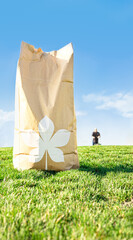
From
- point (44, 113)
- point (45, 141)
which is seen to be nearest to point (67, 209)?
point (45, 141)

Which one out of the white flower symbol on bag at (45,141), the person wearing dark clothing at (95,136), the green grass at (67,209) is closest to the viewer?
the green grass at (67,209)

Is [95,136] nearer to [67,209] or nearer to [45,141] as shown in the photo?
[45,141]

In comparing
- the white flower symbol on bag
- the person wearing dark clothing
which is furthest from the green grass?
the person wearing dark clothing

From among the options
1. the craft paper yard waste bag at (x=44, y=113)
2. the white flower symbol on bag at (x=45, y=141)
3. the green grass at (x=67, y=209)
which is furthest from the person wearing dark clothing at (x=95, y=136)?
the green grass at (x=67, y=209)

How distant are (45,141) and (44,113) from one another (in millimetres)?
318

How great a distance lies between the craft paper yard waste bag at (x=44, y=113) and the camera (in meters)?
2.27

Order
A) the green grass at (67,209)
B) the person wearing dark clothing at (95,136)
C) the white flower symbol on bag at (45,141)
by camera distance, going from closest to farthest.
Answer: the green grass at (67,209) < the white flower symbol on bag at (45,141) < the person wearing dark clothing at (95,136)

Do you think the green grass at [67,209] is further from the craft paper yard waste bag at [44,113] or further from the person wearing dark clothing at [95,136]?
the person wearing dark clothing at [95,136]

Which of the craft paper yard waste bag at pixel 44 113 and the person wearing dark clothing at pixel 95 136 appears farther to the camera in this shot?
the person wearing dark clothing at pixel 95 136

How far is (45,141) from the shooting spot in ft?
7.48

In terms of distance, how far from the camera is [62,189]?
1.63 m

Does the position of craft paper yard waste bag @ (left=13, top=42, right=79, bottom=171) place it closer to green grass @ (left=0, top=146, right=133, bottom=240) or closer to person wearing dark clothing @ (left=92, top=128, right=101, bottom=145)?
green grass @ (left=0, top=146, right=133, bottom=240)

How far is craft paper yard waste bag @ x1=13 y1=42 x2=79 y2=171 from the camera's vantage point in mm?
2266

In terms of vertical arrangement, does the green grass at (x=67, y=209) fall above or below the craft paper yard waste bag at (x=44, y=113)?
below
